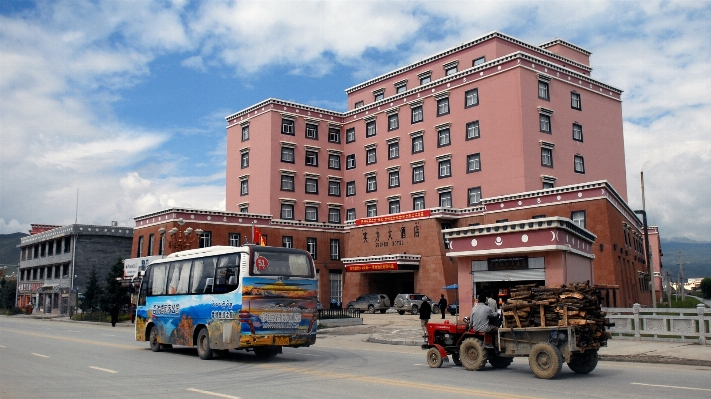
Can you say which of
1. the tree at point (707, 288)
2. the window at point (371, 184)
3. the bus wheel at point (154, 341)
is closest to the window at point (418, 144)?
the window at point (371, 184)

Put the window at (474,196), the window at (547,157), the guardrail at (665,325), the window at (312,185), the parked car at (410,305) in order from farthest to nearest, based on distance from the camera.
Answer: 1. the window at (312,185)
2. the window at (474,196)
3. the window at (547,157)
4. the parked car at (410,305)
5. the guardrail at (665,325)

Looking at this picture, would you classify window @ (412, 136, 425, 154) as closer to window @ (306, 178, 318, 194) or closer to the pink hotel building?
the pink hotel building

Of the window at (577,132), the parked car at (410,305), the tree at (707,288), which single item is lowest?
the parked car at (410,305)

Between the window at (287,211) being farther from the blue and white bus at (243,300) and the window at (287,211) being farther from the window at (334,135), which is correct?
the blue and white bus at (243,300)

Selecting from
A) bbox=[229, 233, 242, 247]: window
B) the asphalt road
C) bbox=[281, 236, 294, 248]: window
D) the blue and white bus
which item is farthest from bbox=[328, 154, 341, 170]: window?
the asphalt road

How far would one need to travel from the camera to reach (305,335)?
741 inches

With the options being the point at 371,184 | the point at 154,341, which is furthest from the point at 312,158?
the point at 154,341

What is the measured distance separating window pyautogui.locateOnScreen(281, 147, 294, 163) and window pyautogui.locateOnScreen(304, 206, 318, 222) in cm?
514

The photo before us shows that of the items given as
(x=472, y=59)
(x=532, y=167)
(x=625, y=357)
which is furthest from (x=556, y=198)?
(x=625, y=357)

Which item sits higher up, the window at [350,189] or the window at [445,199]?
the window at [350,189]

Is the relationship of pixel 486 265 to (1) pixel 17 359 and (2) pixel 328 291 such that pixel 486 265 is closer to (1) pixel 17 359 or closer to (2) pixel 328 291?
(1) pixel 17 359

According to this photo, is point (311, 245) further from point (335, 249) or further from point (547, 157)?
point (547, 157)

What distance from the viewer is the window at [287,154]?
210ft

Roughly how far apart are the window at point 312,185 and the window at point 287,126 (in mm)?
5067
